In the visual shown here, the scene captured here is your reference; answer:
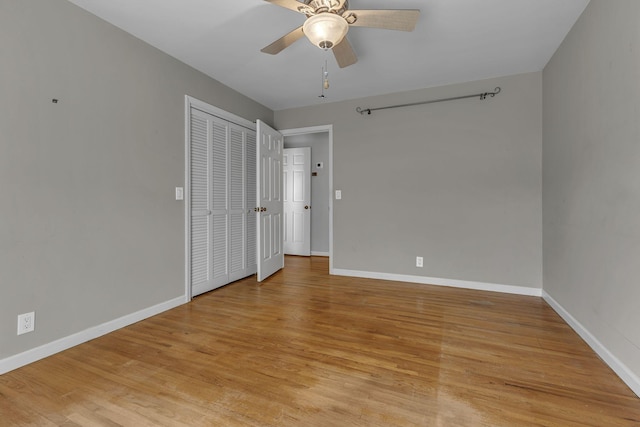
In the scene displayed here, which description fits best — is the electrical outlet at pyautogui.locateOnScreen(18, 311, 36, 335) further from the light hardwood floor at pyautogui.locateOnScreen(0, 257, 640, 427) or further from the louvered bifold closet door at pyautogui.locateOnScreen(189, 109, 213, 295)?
the louvered bifold closet door at pyautogui.locateOnScreen(189, 109, 213, 295)

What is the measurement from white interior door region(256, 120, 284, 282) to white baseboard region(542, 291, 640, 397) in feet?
9.92

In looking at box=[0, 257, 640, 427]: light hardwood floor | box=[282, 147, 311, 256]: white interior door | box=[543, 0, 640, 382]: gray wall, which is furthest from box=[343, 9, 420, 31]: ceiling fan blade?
box=[282, 147, 311, 256]: white interior door

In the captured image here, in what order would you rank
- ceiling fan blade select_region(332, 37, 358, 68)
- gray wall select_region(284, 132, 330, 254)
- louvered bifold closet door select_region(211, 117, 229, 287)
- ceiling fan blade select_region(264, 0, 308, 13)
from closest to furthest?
ceiling fan blade select_region(264, 0, 308, 13), ceiling fan blade select_region(332, 37, 358, 68), louvered bifold closet door select_region(211, 117, 229, 287), gray wall select_region(284, 132, 330, 254)

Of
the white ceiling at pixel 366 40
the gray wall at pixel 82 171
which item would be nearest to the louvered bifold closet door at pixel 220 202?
the gray wall at pixel 82 171

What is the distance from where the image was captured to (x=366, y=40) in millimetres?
2457

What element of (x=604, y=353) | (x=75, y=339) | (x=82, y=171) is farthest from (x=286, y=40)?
(x=604, y=353)

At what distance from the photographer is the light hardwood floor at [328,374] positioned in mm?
1349

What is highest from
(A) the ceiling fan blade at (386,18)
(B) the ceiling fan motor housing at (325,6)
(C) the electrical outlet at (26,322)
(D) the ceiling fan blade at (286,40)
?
(B) the ceiling fan motor housing at (325,6)

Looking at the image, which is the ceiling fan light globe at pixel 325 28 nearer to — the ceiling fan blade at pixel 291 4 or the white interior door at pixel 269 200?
the ceiling fan blade at pixel 291 4

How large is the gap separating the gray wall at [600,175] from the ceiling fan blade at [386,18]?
1160 mm

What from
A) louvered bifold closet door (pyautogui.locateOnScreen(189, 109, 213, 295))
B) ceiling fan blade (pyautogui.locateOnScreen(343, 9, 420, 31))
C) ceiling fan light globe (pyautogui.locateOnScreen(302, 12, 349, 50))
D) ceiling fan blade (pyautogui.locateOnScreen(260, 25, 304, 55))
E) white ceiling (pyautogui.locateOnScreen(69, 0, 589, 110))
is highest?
white ceiling (pyautogui.locateOnScreen(69, 0, 589, 110))

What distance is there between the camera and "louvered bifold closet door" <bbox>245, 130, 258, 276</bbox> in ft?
12.7

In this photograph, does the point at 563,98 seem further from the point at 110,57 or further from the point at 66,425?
the point at 66,425

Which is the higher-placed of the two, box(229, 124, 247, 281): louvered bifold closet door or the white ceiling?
the white ceiling
